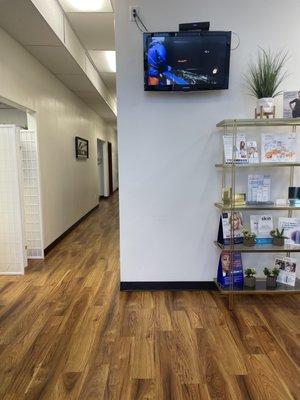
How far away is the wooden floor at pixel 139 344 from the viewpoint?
5.20 ft

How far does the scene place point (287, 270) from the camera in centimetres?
253

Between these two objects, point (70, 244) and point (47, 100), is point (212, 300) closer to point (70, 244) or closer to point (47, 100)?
A: point (70, 244)

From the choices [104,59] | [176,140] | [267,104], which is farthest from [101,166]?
[267,104]

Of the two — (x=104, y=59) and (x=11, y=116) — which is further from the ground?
(x=104, y=59)

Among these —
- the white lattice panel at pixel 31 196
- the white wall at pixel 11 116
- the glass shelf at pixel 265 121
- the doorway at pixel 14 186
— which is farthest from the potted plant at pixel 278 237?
the white wall at pixel 11 116

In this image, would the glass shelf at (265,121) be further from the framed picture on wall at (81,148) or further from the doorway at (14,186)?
the framed picture on wall at (81,148)

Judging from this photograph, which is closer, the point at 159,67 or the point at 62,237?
the point at 159,67

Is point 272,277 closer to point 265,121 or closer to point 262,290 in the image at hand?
point 262,290

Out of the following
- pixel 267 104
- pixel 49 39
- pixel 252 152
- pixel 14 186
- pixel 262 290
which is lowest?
pixel 262 290

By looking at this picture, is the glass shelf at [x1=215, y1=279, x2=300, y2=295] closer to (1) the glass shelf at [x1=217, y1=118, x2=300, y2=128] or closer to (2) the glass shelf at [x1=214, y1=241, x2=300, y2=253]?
(2) the glass shelf at [x1=214, y1=241, x2=300, y2=253]

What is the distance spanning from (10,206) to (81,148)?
293cm

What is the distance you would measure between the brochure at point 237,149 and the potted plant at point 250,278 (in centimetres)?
99

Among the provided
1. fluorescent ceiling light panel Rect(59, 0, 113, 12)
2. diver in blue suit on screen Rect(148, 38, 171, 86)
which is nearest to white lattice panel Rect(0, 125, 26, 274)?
fluorescent ceiling light panel Rect(59, 0, 113, 12)

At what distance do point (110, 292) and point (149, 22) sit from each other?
2.51 meters
